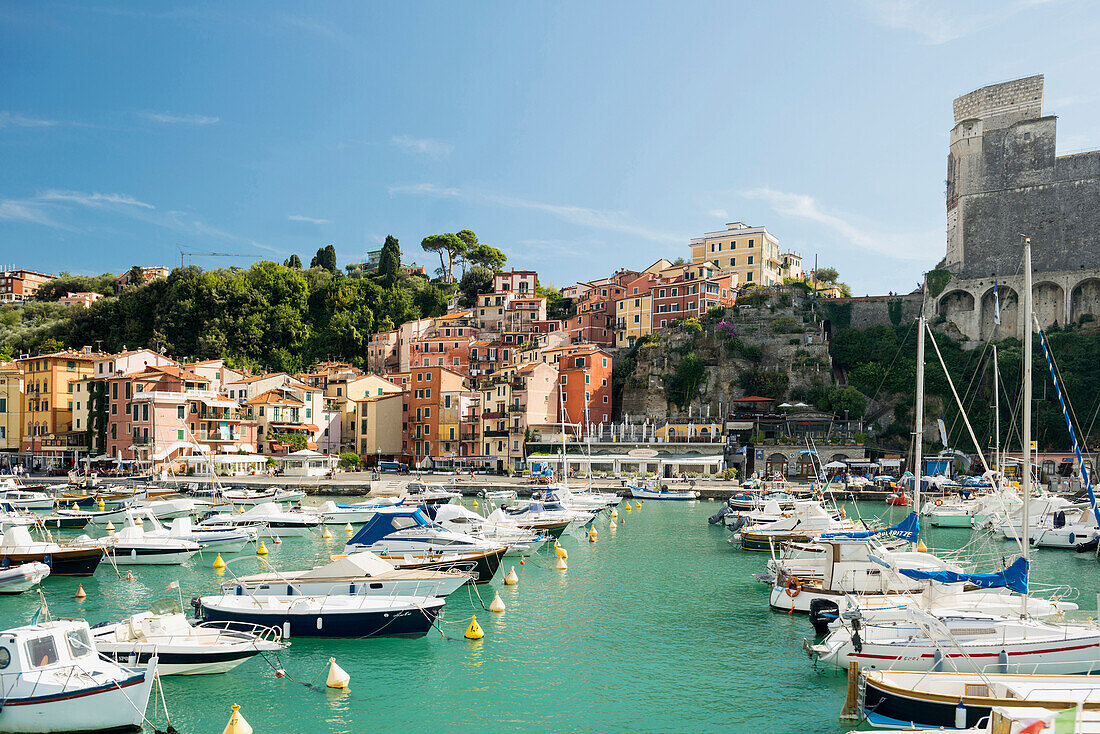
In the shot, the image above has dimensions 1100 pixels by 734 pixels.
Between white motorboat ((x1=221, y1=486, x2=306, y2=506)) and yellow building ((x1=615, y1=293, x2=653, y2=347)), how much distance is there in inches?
1850

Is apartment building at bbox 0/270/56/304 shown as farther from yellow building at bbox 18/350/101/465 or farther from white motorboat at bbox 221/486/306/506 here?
white motorboat at bbox 221/486/306/506

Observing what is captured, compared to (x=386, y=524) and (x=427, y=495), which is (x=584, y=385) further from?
(x=386, y=524)

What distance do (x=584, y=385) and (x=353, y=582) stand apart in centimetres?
6595

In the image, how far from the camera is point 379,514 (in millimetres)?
31375

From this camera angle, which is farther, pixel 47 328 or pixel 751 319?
pixel 47 328

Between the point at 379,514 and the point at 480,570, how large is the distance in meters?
4.71

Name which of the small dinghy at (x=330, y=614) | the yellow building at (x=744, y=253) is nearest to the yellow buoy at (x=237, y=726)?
the small dinghy at (x=330, y=614)

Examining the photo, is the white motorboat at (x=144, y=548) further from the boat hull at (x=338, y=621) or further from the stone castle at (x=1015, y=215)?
the stone castle at (x=1015, y=215)

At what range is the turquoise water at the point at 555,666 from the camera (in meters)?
17.3

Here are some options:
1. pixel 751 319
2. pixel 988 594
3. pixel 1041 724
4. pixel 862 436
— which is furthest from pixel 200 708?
pixel 751 319

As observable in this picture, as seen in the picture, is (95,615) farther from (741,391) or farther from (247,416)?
(741,391)

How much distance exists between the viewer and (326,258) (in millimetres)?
126062

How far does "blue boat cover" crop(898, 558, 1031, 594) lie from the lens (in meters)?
20.1

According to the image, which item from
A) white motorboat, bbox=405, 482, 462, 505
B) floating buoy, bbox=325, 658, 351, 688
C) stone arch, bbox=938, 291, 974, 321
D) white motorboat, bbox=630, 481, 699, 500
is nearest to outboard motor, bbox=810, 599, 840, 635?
floating buoy, bbox=325, 658, 351, 688
